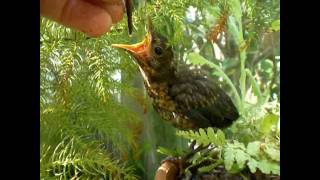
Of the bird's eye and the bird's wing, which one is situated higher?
the bird's eye

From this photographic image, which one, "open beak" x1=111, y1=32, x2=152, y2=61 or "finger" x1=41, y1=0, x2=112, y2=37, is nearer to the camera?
"finger" x1=41, y1=0, x2=112, y2=37

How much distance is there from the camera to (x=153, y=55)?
55cm

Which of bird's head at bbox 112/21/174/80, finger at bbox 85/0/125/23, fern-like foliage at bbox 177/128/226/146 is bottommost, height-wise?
fern-like foliage at bbox 177/128/226/146

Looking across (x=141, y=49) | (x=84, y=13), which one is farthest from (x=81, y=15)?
(x=141, y=49)

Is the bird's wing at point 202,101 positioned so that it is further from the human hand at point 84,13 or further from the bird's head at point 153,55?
the human hand at point 84,13

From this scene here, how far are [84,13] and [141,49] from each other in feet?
0.54

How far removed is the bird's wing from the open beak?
0.05 metres

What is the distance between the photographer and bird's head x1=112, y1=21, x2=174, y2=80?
551 mm

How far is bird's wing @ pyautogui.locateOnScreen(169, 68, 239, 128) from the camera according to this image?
562 mm

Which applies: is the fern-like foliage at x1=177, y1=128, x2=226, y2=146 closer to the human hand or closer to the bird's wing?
the bird's wing

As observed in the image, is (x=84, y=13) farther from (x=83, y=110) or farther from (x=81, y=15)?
(x=83, y=110)

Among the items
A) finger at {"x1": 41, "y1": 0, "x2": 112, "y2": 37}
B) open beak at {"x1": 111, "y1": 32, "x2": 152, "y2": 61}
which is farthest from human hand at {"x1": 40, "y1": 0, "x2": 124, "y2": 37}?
open beak at {"x1": 111, "y1": 32, "x2": 152, "y2": 61}

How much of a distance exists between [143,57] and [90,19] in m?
0.17
